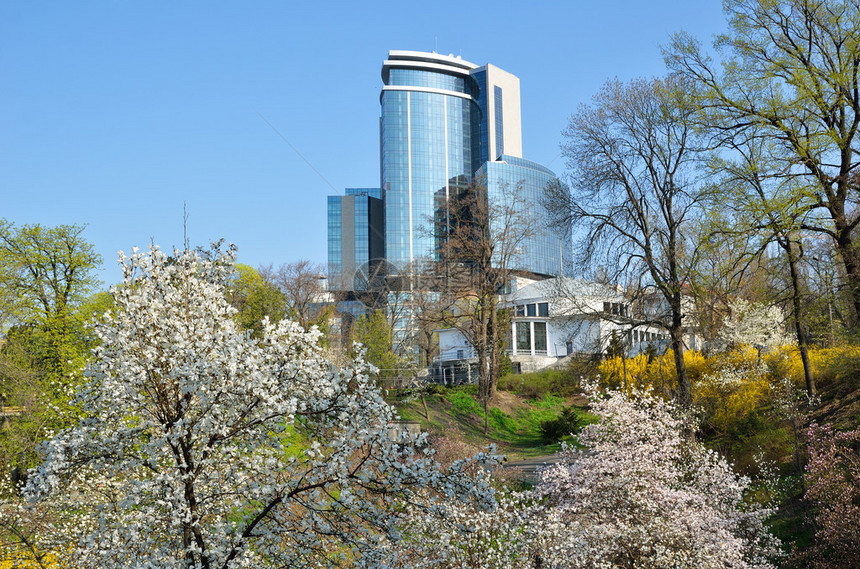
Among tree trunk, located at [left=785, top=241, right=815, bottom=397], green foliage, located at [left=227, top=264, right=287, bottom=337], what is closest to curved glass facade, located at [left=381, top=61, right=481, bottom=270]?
green foliage, located at [left=227, top=264, right=287, bottom=337]

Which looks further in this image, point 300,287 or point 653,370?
point 300,287

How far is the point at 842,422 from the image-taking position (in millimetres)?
14023

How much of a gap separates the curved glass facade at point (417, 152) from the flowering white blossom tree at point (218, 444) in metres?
102

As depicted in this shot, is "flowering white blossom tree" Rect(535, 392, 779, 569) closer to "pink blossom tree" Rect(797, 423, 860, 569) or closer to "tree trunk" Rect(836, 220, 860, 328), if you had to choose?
"pink blossom tree" Rect(797, 423, 860, 569)

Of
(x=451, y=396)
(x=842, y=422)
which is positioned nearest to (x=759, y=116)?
(x=842, y=422)

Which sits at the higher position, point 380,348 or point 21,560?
point 380,348

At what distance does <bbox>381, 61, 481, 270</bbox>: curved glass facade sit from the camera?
11219 cm

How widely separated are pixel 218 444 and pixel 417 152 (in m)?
111

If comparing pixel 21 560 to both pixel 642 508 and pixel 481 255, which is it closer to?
pixel 642 508

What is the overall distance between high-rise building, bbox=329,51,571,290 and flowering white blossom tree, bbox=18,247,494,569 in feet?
324

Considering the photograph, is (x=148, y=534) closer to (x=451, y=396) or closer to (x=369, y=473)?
(x=369, y=473)

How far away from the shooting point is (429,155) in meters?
114

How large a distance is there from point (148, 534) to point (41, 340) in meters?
17.7

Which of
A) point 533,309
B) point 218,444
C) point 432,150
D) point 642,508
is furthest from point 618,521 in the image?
point 432,150
